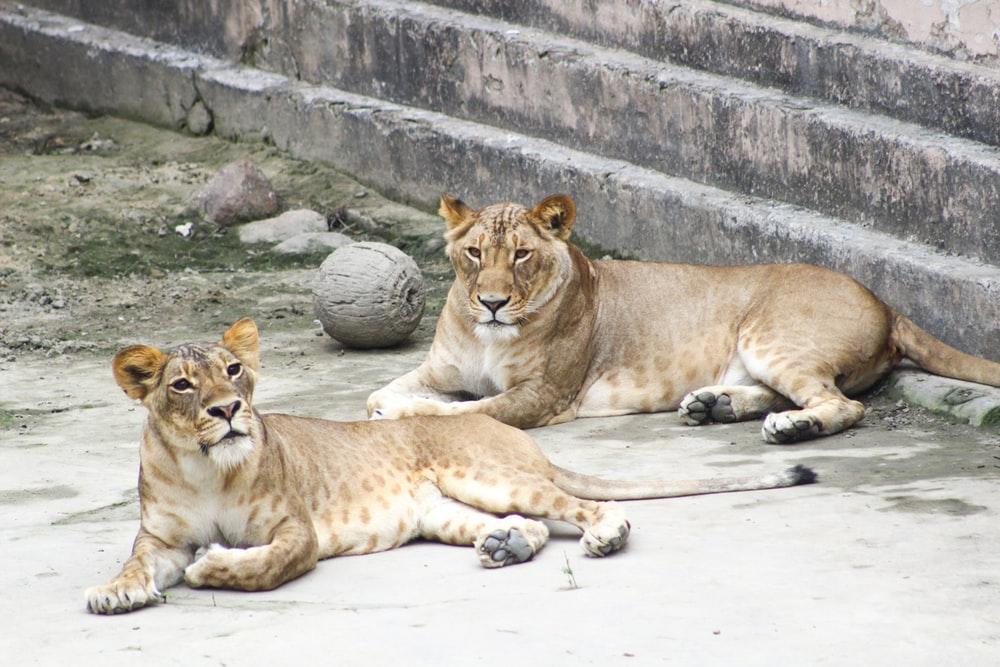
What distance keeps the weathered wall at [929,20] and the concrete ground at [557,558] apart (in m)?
1.69

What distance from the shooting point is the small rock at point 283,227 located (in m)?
11.1

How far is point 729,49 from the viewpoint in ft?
30.1

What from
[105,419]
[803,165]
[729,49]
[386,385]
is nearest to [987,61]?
[803,165]

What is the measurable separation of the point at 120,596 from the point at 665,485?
6.57 feet

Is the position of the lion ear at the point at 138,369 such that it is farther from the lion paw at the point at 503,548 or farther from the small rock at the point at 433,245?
the small rock at the point at 433,245

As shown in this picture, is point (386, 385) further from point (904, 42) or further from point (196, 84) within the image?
point (196, 84)

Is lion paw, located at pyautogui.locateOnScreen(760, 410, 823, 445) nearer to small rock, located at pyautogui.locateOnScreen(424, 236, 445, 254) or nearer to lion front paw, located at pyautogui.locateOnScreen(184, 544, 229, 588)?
lion front paw, located at pyautogui.locateOnScreen(184, 544, 229, 588)

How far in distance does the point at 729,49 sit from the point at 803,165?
91 centimetres

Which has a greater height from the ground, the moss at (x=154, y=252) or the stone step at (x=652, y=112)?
A: the stone step at (x=652, y=112)

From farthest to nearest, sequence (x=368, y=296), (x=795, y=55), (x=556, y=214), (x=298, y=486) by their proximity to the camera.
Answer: (x=795, y=55), (x=368, y=296), (x=556, y=214), (x=298, y=486)

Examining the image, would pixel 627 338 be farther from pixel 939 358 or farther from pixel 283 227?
pixel 283 227

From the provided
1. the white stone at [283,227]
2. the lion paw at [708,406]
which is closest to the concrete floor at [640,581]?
the lion paw at [708,406]

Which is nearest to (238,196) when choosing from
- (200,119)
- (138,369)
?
(200,119)

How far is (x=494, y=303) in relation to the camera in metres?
7.59
